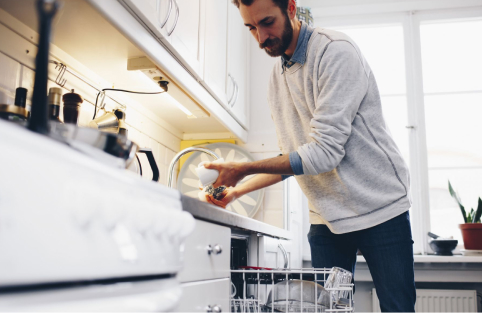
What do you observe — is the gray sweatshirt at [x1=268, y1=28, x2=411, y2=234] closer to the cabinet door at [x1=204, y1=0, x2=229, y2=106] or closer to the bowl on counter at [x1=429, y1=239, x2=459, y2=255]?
the cabinet door at [x1=204, y1=0, x2=229, y2=106]

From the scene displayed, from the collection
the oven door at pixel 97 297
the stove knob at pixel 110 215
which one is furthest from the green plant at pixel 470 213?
the stove knob at pixel 110 215

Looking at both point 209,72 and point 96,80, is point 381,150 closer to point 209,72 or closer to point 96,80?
point 209,72

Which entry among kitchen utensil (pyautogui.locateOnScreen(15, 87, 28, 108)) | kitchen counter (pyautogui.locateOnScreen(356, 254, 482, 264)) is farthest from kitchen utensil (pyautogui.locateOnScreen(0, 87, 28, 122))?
kitchen counter (pyautogui.locateOnScreen(356, 254, 482, 264))

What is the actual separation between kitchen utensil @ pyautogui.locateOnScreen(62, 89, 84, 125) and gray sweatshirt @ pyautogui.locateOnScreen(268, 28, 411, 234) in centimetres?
67

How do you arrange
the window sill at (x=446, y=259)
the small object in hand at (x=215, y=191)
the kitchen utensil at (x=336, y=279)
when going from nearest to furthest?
the kitchen utensil at (x=336, y=279)
the small object in hand at (x=215, y=191)
the window sill at (x=446, y=259)

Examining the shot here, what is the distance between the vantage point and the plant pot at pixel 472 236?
271 cm

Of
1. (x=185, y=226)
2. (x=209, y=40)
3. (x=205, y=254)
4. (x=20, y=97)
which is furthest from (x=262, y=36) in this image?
(x=185, y=226)

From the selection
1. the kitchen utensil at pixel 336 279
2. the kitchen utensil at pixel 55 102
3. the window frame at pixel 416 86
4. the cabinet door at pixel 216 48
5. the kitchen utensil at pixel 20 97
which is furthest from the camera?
the window frame at pixel 416 86

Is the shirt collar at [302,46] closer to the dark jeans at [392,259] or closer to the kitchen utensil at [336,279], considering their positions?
the dark jeans at [392,259]

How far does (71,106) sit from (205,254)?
727 millimetres

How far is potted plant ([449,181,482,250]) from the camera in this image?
8.92 ft

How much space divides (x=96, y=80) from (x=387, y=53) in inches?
85.3

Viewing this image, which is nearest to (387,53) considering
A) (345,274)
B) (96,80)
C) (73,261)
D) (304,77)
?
(304,77)

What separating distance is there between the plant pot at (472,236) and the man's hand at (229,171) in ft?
6.47
